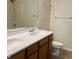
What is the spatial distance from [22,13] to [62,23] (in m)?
1.80

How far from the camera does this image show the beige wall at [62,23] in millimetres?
3693

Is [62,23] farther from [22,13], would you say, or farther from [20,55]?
[20,55]

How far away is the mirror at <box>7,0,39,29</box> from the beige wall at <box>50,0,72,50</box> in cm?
102

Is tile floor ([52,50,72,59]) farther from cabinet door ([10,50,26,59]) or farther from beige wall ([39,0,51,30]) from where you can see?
cabinet door ([10,50,26,59])

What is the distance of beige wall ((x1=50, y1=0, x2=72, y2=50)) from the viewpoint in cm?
369

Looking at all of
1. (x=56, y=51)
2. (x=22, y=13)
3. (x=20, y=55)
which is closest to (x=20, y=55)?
(x=20, y=55)

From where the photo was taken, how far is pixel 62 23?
380 cm

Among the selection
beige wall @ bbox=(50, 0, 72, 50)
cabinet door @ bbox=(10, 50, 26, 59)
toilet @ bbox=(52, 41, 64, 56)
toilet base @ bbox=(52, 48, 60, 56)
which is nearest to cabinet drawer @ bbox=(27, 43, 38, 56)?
cabinet door @ bbox=(10, 50, 26, 59)

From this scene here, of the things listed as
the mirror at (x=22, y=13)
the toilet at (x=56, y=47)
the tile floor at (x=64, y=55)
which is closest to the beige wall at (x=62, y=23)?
the tile floor at (x=64, y=55)

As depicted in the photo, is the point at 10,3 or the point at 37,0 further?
the point at 37,0

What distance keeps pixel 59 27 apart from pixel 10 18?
222 centimetres

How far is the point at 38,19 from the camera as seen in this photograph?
3117mm

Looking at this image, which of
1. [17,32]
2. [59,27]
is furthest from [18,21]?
[59,27]
